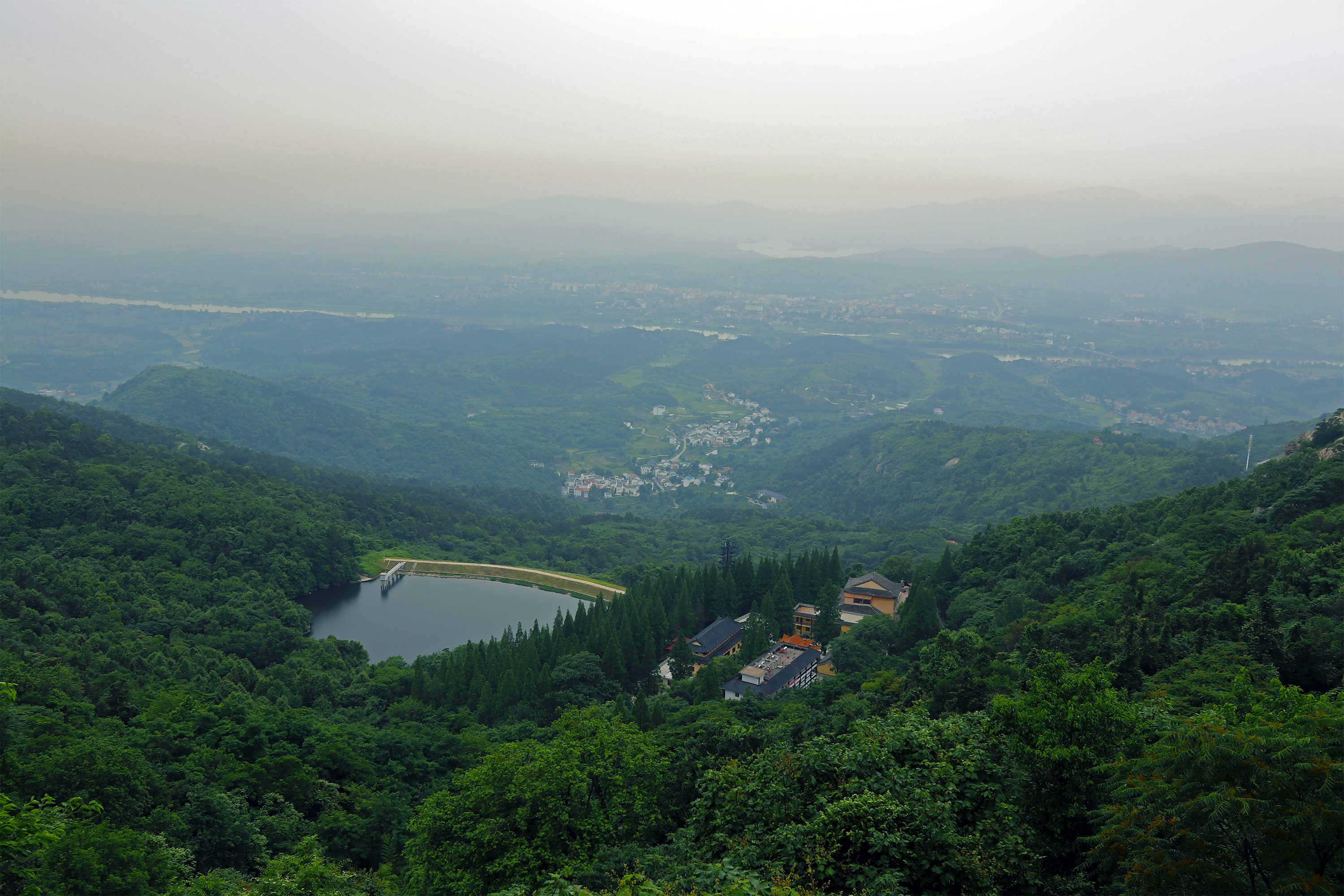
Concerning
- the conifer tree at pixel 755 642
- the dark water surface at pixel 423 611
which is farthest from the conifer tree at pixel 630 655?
the dark water surface at pixel 423 611

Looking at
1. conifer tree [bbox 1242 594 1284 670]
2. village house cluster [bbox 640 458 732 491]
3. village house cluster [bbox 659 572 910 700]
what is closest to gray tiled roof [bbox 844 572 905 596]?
village house cluster [bbox 659 572 910 700]

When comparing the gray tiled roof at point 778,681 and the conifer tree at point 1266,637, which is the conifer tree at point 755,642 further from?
the conifer tree at point 1266,637

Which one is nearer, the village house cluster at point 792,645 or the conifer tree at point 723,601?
the village house cluster at point 792,645

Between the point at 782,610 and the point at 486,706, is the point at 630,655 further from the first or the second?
the point at 782,610

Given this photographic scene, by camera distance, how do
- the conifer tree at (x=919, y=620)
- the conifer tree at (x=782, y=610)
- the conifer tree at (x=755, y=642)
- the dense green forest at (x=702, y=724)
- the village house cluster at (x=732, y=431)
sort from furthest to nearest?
the village house cluster at (x=732, y=431)
the conifer tree at (x=782, y=610)
the conifer tree at (x=755, y=642)
the conifer tree at (x=919, y=620)
the dense green forest at (x=702, y=724)

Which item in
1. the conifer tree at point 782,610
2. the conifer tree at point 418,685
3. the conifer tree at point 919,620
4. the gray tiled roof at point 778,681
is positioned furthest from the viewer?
the conifer tree at point 782,610

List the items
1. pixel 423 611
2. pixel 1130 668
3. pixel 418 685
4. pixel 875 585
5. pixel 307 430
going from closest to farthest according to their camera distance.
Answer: pixel 1130 668 < pixel 418 685 < pixel 875 585 < pixel 423 611 < pixel 307 430

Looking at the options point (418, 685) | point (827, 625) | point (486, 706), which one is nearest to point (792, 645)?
point (827, 625)
